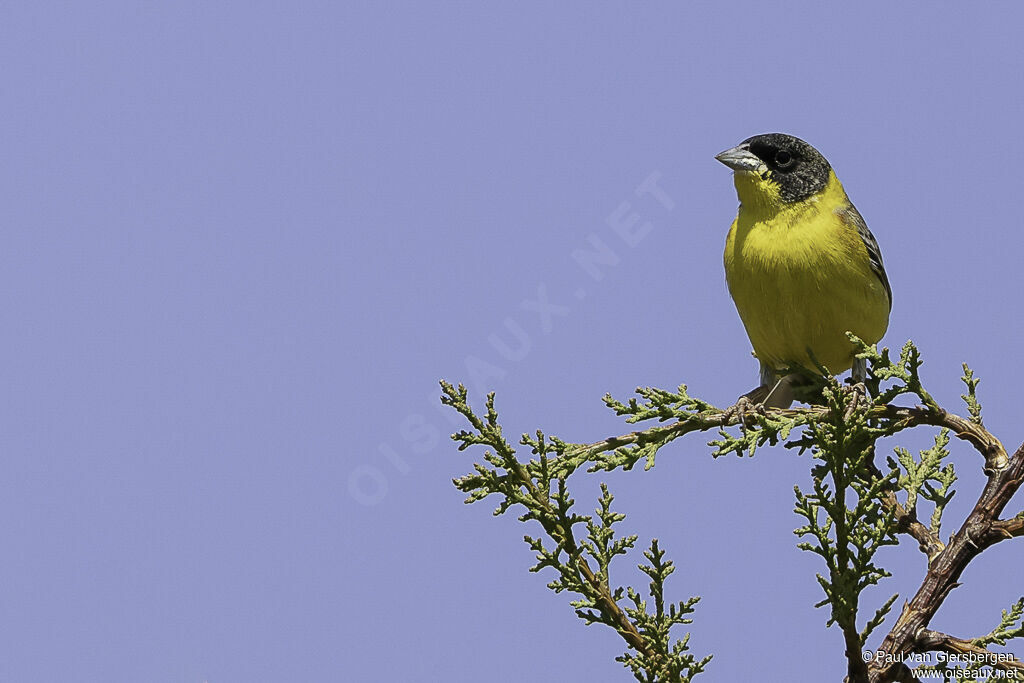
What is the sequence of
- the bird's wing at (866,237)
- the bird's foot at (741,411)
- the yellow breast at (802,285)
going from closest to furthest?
the bird's foot at (741,411), the yellow breast at (802,285), the bird's wing at (866,237)

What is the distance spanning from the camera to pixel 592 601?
14.2 ft

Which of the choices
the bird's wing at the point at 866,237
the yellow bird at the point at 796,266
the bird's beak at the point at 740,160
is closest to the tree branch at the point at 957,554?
the yellow bird at the point at 796,266

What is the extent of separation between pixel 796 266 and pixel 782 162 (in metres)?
0.93

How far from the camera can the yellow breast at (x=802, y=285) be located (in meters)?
6.16

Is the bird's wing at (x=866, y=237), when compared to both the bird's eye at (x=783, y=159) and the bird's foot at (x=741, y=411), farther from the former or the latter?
the bird's foot at (x=741, y=411)

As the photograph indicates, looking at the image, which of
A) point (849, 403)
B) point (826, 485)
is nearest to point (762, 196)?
point (849, 403)

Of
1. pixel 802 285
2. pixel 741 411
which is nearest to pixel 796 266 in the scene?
pixel 802 285

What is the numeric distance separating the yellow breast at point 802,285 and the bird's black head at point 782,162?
14cm

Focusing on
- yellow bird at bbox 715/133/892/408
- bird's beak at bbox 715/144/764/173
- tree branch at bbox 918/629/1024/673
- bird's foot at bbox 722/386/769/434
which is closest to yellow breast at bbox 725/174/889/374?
yellow bird at bbox 715/133/892/408

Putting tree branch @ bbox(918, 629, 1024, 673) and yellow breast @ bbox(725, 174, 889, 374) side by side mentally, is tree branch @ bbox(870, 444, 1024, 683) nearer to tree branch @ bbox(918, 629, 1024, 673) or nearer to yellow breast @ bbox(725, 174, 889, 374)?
tree branch @ bbox(918, 629, 1024, 673)

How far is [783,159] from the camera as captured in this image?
6809 millimetres

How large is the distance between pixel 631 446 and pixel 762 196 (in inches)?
97.7

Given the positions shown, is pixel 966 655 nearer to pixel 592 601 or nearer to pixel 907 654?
pixel 907 654

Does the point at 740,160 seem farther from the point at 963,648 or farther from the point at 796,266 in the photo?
the point at 963,648
